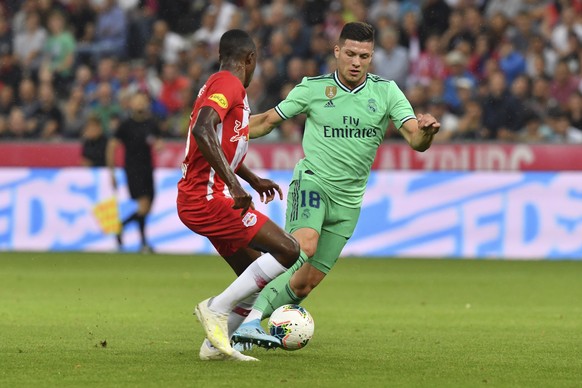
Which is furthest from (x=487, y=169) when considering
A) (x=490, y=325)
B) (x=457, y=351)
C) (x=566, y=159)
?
(x=457, y=351)

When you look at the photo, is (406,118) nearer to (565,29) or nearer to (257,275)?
(257,275)

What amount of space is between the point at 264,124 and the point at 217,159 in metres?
1.78

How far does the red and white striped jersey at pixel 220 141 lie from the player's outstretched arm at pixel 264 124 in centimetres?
115

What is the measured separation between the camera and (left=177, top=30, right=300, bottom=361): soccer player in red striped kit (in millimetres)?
7508

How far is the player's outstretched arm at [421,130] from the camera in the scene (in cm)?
793

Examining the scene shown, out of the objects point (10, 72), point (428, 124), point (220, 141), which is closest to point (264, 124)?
point (220, 141)

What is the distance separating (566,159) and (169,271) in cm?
651

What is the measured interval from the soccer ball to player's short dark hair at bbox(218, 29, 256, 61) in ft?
5.99

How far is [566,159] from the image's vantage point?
61.0 feet

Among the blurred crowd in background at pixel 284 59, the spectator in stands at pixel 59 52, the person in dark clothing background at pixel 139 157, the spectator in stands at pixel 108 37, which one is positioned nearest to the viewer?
the person in dark clothing background at pixel 139 157

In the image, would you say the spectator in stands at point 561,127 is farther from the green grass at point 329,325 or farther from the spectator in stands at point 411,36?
the green grass at point 329,325

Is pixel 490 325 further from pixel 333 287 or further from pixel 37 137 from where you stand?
pixel 37 137

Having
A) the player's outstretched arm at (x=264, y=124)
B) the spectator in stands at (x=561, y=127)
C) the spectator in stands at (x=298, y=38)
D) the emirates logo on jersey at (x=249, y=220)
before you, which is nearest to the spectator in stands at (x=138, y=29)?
the spectator in stands at (x=298, y=38)

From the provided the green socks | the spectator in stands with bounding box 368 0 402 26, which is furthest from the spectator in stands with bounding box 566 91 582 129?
the green socks
